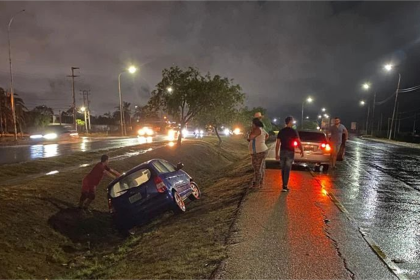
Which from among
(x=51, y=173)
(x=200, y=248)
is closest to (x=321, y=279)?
(x=200, y=248)

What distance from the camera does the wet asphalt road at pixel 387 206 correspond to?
16.7 ft

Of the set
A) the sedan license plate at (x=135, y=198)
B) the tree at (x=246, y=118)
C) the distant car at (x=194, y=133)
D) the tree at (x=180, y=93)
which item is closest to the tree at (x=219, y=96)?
the tree at (x=180, y=93)

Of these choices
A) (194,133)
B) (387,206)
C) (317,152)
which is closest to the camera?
(387,206)

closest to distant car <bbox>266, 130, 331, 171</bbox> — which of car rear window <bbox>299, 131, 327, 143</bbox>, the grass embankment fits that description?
car rear window <bbox>299, 131, 327, 143</bbox>

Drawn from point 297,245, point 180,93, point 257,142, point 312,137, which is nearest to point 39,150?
point 180,93

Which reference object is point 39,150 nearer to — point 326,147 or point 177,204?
point 177,204

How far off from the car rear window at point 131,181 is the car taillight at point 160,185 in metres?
0.25

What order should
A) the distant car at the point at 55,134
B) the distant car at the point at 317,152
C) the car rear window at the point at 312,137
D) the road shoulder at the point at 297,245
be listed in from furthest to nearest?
the distant car at the point at 55,134 < the car rear window at the point at 312,137 < the distant car at the point at 317,152 < the road shoulder at the point at 297,245

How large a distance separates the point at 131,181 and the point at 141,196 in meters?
0.56

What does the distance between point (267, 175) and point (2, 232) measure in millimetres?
7690

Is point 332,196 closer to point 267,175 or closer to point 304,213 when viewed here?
point 304,213

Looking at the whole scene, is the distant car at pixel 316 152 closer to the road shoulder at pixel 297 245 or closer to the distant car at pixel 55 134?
the road shoulder at pixel 297 245

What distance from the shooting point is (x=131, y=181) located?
364 inches

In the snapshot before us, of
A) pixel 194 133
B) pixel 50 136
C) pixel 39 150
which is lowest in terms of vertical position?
pixel 194 133
